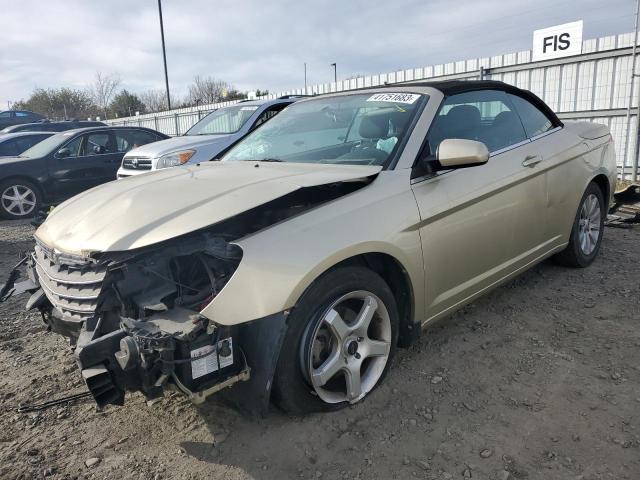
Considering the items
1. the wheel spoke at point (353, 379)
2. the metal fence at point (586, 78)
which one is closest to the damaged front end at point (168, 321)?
the wheel spoke at point (353, 379)

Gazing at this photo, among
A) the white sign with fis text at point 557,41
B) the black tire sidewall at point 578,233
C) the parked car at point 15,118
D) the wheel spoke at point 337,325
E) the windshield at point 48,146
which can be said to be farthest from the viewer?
the parked car at point 15,118

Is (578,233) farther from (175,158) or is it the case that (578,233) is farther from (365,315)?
(175,158)

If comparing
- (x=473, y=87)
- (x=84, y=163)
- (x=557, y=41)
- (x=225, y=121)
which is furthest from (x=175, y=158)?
(x=557, y=41)

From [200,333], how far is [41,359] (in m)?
1.91

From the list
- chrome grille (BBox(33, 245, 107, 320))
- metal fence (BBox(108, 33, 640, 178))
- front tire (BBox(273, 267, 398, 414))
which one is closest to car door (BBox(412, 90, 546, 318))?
front tire (BBox(273, 267, 398, 414))

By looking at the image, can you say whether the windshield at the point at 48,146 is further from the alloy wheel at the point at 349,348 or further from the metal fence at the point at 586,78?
the alloy wheel at the point at 349,348

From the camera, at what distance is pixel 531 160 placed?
3.59 m

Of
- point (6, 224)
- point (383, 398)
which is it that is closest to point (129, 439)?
point (383, 398)

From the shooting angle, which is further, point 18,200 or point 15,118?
point 15,118

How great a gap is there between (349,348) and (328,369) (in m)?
0.17

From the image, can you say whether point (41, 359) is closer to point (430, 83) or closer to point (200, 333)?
point (200, 333)

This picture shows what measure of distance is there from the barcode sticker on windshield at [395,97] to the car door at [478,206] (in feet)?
0.70

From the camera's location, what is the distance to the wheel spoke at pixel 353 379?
2547 millimetres

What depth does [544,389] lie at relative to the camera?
9.03 ft
